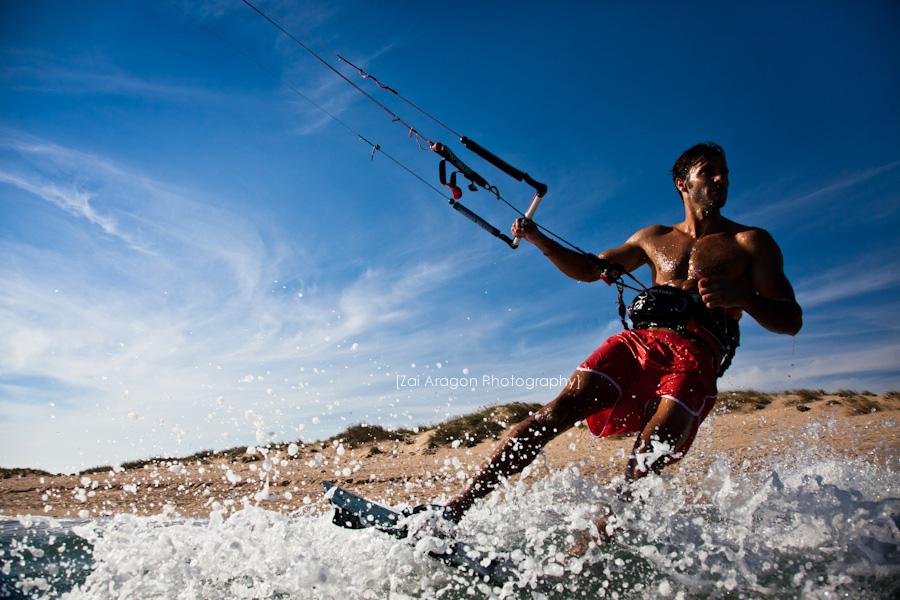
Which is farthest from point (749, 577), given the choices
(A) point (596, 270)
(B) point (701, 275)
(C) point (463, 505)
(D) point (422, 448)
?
(D) point (422, 448)

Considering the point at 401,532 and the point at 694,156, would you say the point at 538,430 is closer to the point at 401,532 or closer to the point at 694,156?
the point at 401,532

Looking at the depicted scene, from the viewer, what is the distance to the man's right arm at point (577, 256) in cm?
357

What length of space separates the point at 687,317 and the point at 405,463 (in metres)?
7.05

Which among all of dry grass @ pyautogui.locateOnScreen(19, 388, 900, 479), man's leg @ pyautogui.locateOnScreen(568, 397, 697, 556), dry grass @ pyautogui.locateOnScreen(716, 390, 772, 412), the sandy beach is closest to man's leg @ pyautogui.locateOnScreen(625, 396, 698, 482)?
man's leg @ pyautogui.locateOnScreen(568, 397, 697, 556)

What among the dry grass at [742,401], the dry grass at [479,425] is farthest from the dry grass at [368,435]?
the dry grass at [742,401]

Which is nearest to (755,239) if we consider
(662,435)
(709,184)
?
(709,184)

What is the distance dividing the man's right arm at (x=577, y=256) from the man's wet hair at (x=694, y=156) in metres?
0.48

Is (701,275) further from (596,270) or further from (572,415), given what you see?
(572,415)

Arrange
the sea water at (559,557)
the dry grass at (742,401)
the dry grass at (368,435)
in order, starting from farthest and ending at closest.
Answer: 1. the dry grass at (368,435)
2. the dry grass at (742,401)
3. the sea water at (559,557)

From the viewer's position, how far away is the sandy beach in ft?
21.8

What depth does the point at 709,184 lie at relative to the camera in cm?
331

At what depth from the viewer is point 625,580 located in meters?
2.44

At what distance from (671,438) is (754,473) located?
3.73m

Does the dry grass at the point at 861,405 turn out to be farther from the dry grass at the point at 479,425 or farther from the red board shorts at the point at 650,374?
the red board shorts at the point at 650,374
